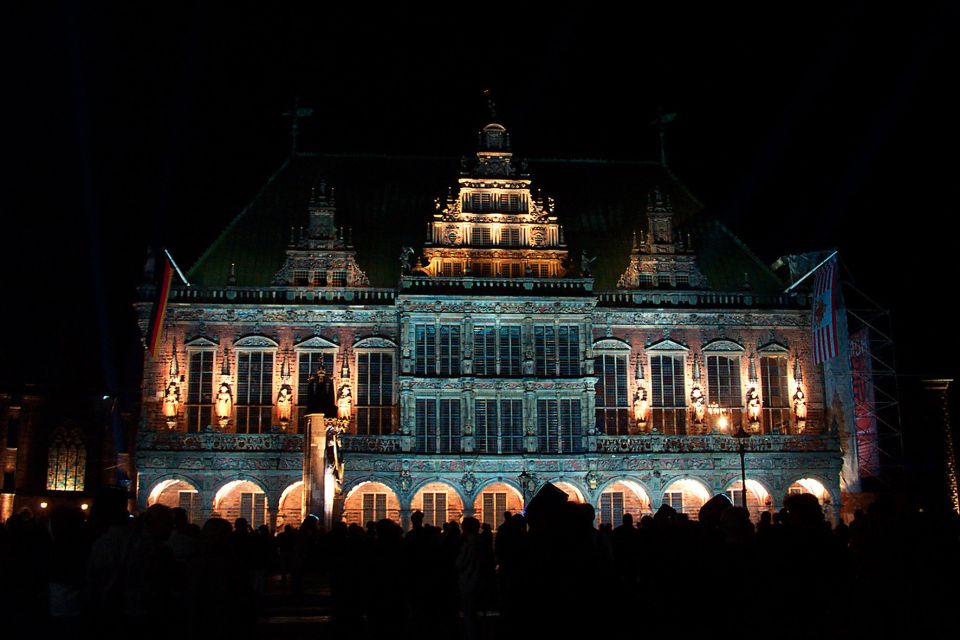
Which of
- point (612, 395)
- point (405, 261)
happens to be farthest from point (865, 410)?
point (405, 261)

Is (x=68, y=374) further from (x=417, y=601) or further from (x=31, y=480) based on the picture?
(x=417, y=601)

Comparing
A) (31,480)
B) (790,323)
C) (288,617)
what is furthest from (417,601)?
(31,480)

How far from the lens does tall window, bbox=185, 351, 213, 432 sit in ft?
145

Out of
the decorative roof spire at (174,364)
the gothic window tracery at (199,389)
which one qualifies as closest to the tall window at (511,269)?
the gothic window tracery at (199,389)

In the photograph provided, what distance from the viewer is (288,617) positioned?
71.2 feet

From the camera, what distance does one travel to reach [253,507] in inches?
1737

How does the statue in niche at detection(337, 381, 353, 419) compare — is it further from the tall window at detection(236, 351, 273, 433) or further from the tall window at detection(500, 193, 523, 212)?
the tall window at detection(500, 193, 523, 212)

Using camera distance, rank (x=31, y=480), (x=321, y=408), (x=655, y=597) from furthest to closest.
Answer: (x=31, y=480) → (x=321, y=408) → (x=655, y=597)

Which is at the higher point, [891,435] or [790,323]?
[790,323]

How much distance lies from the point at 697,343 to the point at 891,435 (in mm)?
8877

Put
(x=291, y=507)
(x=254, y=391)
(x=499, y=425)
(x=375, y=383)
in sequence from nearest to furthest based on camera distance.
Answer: (x=499, y=425)
(x=291, y=507)
(x=254, y=391)
(x=375, y=383)

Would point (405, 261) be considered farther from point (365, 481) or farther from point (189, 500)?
point (189, 500)

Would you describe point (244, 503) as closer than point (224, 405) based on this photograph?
No

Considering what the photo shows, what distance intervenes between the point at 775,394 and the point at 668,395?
4848mm
